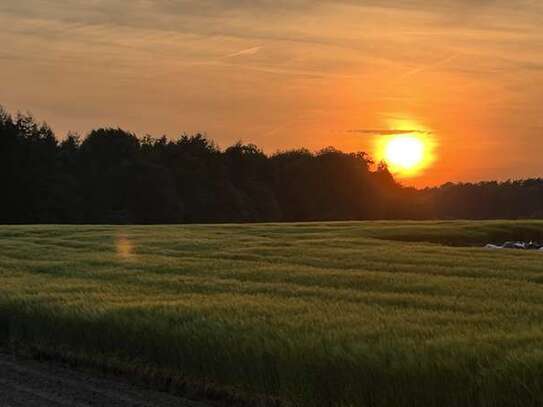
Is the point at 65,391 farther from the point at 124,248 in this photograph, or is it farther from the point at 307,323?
the point at 124,248

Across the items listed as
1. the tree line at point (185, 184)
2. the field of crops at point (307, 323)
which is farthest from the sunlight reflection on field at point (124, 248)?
the tree line at point (185, 184)

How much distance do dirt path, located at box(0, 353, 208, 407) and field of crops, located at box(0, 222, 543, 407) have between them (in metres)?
0.55

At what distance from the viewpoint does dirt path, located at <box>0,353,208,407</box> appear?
8781mm

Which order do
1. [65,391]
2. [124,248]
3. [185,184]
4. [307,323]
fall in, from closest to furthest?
[65,391]
[307,323]
[124,248]
[185,184]

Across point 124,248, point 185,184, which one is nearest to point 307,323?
point 124,248

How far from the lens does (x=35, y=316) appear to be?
12.7 meters

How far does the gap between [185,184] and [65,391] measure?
95.5m

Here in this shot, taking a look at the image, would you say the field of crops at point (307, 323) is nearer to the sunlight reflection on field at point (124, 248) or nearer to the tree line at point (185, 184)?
the sunlight reflection on field at point (124, 248)

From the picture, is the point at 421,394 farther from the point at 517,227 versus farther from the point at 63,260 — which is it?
the point at 517,227

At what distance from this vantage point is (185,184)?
10438cm

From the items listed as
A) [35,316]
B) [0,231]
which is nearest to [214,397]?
[35,316]

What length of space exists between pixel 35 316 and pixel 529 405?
335 inches

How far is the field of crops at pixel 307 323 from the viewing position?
7844 mm

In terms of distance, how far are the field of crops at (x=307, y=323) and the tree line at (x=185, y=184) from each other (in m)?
67.2
